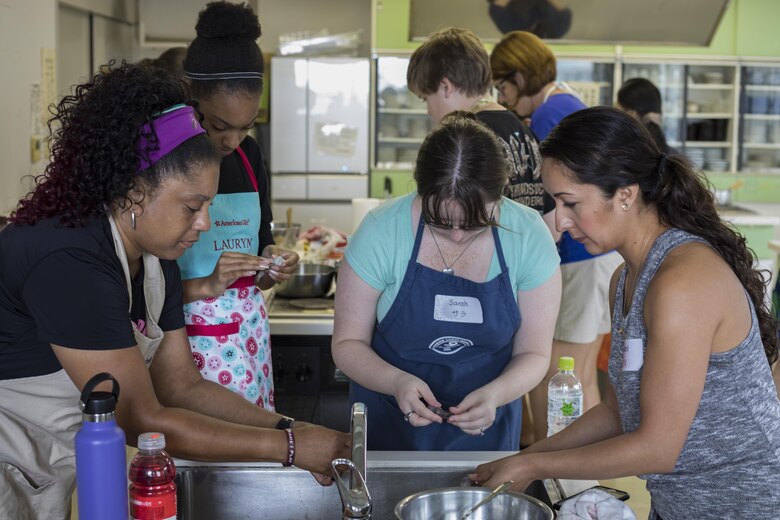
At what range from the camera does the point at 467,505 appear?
1.60m

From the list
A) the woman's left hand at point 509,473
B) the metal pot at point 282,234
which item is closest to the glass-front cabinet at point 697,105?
the metal pot at point 282,234

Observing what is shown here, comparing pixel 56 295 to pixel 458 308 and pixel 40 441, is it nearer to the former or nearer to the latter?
pixel 40 441

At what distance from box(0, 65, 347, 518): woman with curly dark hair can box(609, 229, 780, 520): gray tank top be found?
0.68 m

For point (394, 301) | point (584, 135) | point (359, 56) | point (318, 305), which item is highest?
point (359, 56)

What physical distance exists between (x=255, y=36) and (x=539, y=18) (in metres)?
5.86

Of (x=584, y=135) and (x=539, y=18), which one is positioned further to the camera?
(x=539, y=18)

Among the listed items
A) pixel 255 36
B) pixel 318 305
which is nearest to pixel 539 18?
pixel 318 305

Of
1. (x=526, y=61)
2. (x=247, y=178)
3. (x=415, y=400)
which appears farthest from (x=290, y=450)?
(x=526, y=61)

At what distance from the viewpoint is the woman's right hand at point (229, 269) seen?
2328 millimetres

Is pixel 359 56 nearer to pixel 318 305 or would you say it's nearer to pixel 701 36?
pixel 701 36

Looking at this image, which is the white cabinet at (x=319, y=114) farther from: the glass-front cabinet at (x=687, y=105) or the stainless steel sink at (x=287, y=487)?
the stainless steel sink at (x=287, y=487)

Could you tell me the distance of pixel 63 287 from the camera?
1.51 m

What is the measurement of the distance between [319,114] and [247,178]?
5.29 meters

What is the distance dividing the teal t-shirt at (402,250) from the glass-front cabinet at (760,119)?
649cm
